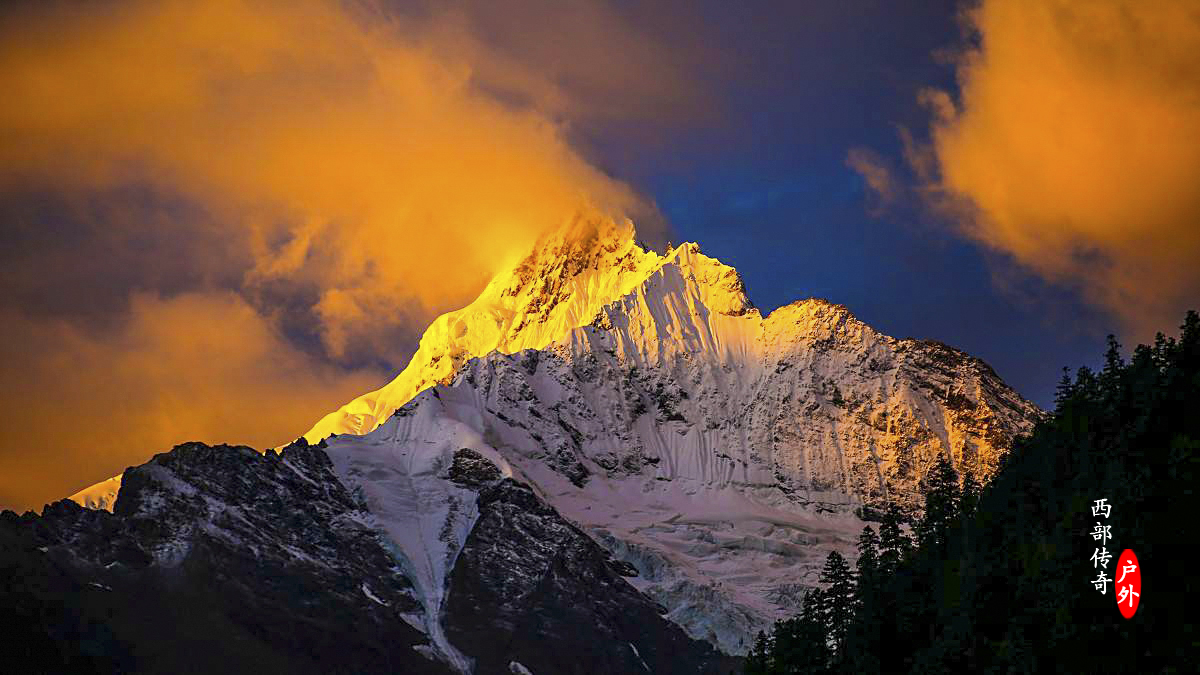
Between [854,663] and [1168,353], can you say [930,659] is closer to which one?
[854,663]

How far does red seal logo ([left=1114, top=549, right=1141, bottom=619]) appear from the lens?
98.3 m

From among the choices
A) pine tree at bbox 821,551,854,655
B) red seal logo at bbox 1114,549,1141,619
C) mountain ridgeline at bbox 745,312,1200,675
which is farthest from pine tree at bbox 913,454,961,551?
red seal logo at bbox 1114,549,1141,619

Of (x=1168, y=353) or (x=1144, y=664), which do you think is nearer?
(x=1144, y=664)

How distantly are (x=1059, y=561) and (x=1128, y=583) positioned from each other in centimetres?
924

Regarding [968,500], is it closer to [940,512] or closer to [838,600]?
[940,512]

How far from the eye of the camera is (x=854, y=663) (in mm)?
139250

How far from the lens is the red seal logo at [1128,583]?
98312 millimetres

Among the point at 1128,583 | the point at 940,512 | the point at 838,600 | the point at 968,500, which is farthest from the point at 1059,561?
the point at 968,500

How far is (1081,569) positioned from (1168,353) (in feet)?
92.5

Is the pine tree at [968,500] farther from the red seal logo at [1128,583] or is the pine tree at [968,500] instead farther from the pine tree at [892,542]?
the red seal logo at [1128,583]

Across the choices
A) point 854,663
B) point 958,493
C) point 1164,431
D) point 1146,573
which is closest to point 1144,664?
point 1146,573

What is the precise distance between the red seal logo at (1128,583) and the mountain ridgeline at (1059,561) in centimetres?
45

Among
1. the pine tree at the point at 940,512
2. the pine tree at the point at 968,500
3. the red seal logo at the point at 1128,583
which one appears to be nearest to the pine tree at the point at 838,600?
the pine tree at the point at 940,512

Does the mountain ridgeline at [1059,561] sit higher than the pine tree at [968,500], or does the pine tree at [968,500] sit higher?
the pine tree at [968,500]
